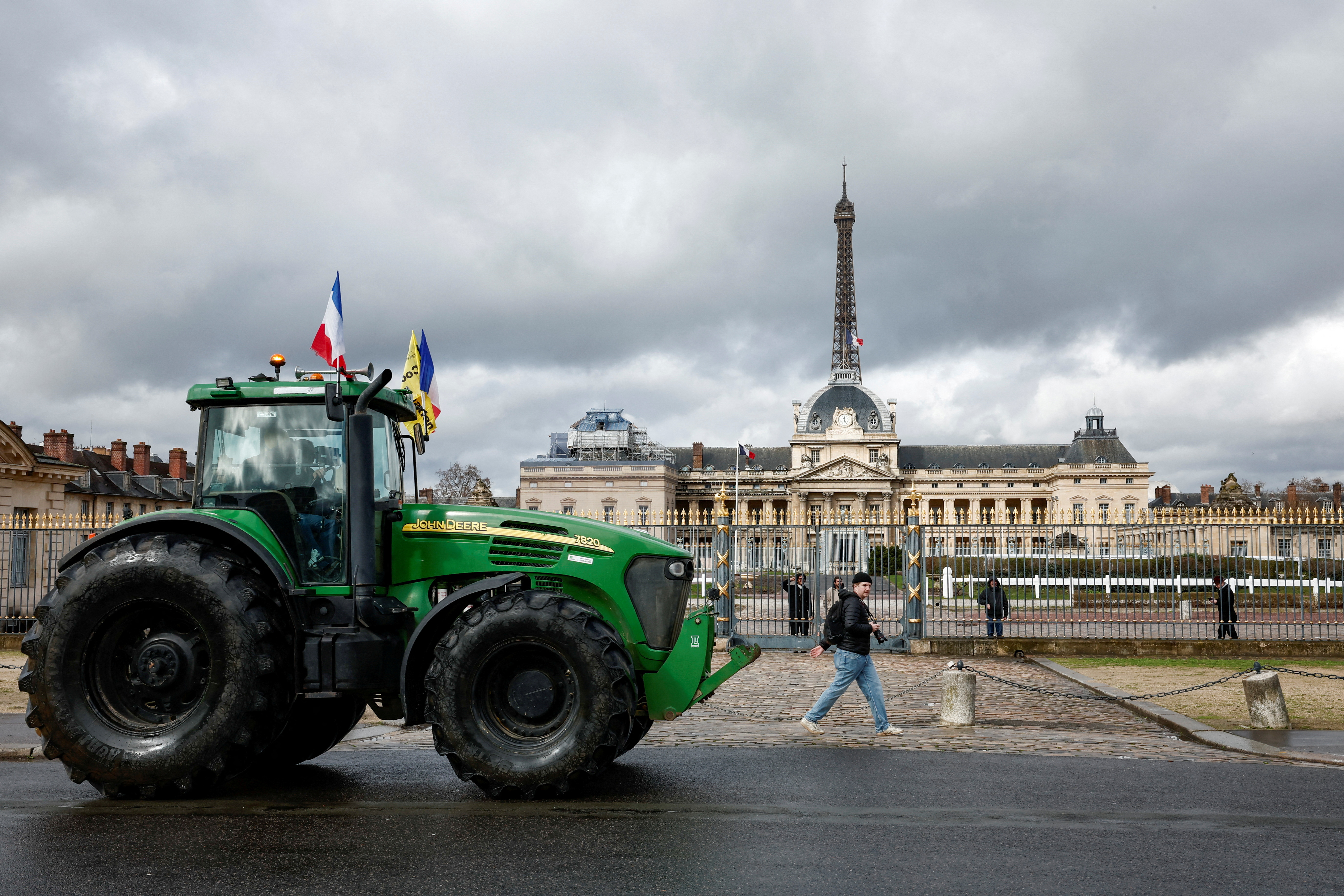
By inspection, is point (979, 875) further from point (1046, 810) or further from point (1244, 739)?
point (1244, 739)

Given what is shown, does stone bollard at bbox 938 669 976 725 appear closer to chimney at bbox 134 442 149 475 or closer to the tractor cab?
the tractor cab

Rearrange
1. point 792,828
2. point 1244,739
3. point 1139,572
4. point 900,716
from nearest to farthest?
point 792,828 → point 1244,739 → point 900,716 → point 1139,572

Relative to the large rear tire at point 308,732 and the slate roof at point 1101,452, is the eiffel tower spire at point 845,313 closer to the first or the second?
the slate roof at point 1101,452

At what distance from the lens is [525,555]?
296 inches

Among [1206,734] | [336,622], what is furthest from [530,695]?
[1206,734]

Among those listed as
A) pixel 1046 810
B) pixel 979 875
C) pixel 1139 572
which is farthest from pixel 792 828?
pixel 1139 572

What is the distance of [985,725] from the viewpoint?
11.4 meters

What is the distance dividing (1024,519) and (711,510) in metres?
33.2

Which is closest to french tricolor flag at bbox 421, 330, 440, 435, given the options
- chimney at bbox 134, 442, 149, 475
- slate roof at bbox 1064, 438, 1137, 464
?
chimney at bbox 134, 442, 149, 475

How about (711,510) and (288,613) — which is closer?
(288,613)

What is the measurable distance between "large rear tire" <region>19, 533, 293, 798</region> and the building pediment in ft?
348

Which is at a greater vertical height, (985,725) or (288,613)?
(288,613)

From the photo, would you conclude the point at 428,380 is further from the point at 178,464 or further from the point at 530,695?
the point at 178,464

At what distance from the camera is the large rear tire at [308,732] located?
27.8 ft
